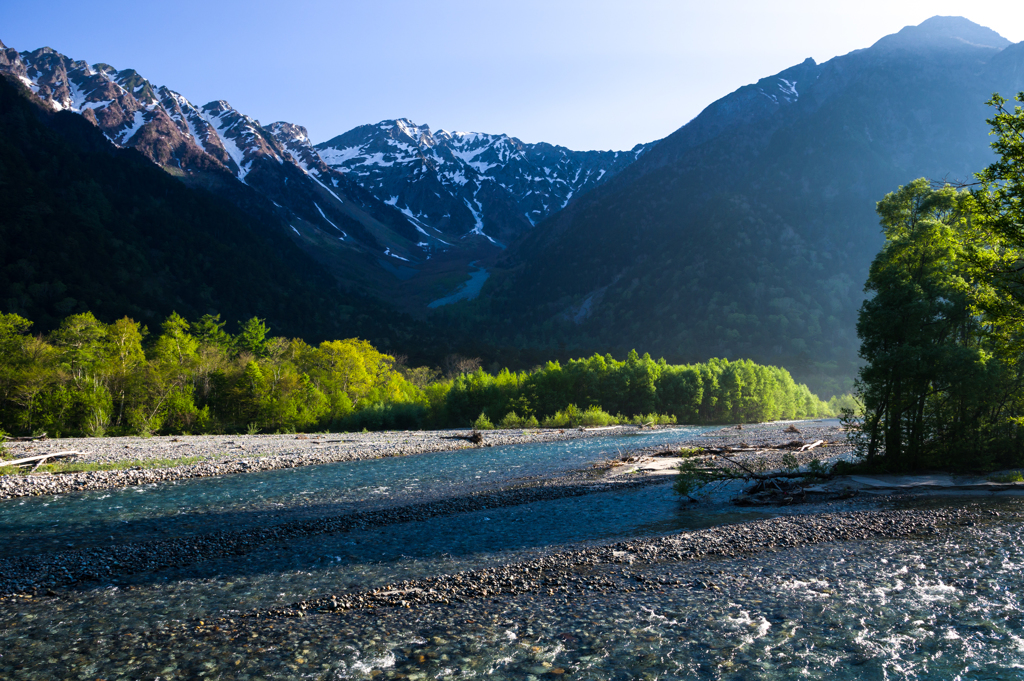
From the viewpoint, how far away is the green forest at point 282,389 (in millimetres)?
53406

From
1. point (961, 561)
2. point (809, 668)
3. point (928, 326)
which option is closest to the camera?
point (809, 668)

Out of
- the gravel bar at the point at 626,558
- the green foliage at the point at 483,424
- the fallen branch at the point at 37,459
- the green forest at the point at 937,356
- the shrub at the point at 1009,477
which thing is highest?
the green forest at the point at 937,356

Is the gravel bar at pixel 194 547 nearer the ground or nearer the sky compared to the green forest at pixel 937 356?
nearer the ground

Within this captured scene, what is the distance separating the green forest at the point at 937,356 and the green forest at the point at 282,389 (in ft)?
179

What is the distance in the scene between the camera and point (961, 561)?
1341cm

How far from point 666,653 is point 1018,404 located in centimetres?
2313

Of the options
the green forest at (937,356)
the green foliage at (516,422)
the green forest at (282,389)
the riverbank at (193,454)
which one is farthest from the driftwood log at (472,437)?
the green forest at (937,356)

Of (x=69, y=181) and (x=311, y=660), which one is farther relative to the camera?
(x=69, y=181)

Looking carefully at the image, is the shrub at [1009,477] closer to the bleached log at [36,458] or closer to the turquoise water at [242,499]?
the turquoise water at [242,499]

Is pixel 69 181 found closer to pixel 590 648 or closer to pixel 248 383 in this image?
pixel 248 383

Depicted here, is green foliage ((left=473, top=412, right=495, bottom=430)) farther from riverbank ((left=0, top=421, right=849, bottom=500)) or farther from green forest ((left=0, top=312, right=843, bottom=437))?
riverbank ((left=0, top=421, right=849, bottom=500))

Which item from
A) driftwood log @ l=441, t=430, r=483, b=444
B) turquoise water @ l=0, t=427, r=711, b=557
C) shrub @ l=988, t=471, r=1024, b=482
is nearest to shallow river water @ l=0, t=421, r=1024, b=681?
turquoise water @ l=0, t=427, r=711, b=557

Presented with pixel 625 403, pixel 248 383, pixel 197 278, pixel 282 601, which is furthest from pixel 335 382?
pixel 197 278

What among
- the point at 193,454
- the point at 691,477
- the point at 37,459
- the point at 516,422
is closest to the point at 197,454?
the point at 193,454
